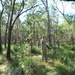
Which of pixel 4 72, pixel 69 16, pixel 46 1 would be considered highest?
A: pixel 46 1

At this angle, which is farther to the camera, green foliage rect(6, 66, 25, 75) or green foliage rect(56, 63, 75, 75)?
green foliage rect(6, 66, 25, 75)

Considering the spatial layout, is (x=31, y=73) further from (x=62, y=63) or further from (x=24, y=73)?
(x=62, y=63)

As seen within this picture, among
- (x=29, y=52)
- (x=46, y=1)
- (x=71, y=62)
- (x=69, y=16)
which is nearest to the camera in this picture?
(x=71, y=62)

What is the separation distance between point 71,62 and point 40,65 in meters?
1.84

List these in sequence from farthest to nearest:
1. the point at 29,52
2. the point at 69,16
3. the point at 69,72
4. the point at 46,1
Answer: the point at 46,1 < the point at 69,16 < the point at 29,52 < the point at 69,72

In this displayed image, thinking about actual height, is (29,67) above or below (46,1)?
below

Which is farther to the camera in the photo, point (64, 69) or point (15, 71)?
point (64, 69)

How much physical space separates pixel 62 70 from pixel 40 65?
6.22 ft

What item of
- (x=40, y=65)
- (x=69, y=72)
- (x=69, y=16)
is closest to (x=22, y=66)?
(x=40, y=65)

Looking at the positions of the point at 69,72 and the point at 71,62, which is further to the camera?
the point at 71,62

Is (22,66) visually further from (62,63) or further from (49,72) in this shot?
(62,63)

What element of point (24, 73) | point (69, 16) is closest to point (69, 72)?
point (24, 73)

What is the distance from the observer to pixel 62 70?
12.3 m

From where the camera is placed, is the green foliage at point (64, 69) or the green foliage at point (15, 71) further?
the green foliage at point (15, 71)
